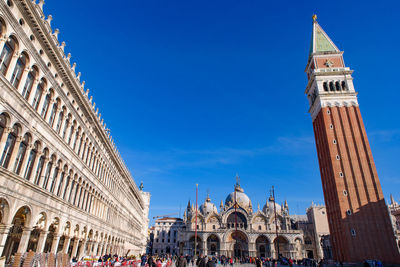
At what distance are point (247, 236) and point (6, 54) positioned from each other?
60277 mm

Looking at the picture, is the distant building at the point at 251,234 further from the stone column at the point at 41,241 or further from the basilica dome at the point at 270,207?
the stone column at the point at 41,241

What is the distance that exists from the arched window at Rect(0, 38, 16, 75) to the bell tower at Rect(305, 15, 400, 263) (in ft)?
128

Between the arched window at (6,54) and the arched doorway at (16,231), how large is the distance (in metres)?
7.35

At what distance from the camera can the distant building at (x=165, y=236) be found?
86.1 m

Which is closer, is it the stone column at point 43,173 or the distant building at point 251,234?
the stone column at point 43,173

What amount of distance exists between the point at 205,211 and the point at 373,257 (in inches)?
1731

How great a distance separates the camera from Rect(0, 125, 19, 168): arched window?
1313 centimetres

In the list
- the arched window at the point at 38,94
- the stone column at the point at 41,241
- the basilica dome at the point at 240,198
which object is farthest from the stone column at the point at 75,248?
the basilica dome at the point at 240,198

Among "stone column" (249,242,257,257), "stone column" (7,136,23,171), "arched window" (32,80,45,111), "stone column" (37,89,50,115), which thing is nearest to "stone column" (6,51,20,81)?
"arched window" (32,80,45,111)

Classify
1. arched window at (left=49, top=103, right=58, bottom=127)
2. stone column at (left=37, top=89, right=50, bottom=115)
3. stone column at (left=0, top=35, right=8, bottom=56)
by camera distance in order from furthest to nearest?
arched window at (left=49, top=103, right=58, bottom=127)
stone column at (left=37, top=89, right=50, bottom=115)
stone column at (left=0, top=35, right=8, bottom=56)

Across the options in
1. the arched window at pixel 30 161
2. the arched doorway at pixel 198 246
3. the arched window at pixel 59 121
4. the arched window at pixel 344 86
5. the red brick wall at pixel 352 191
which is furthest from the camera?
the arched doorway at pixel 198 246

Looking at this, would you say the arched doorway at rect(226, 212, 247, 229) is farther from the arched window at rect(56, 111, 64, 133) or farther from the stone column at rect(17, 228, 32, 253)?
the stone column at rect(17, 228, 32, 253)

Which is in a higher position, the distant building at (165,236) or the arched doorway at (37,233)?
the distant building at (165,236)

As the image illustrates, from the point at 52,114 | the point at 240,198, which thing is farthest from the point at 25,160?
the point at 240,198
